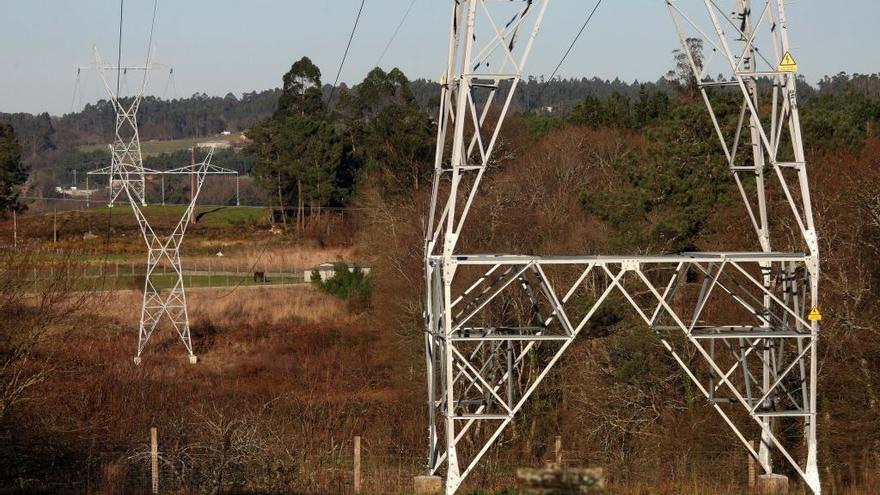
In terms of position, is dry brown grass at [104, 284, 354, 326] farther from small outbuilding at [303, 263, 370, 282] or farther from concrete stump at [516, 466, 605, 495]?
concrete stump at [516, 466, 605, 495]

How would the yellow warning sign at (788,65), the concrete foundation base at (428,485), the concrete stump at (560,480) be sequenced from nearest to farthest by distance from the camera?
1. the concrete stump at (560,480)
2. the yellow warning sign at (788,65)
3. the concrete foundation base at (428,485)

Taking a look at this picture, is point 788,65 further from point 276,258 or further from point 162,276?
point 276,258

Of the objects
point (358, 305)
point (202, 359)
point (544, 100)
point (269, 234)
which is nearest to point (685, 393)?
point (202, 359)

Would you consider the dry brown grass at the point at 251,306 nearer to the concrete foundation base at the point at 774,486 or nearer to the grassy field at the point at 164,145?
the concrete foundation base at the point at 774,486

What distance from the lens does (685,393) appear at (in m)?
30.1

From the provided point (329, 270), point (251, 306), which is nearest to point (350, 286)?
point (329, 270)

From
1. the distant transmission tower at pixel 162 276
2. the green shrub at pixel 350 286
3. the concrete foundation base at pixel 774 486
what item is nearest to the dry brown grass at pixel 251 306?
the green shrub at pixel 350 286

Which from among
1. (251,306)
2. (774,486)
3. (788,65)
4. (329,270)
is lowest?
(251,306)

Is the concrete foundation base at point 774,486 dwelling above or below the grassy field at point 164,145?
below

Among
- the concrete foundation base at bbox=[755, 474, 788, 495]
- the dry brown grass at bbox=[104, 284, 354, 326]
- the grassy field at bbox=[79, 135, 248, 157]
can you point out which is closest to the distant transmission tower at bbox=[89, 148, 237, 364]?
the dry brown grass at bbox=[104, 284, 354, 326]

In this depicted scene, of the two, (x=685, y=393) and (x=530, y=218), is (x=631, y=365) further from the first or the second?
(x=530, y=218)

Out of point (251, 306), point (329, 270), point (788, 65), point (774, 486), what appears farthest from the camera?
point (329, 270)

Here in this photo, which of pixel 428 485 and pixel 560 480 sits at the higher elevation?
pixel 560 480

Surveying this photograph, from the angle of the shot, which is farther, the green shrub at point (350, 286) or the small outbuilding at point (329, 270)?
the small outbuilding at point (329, 270)
